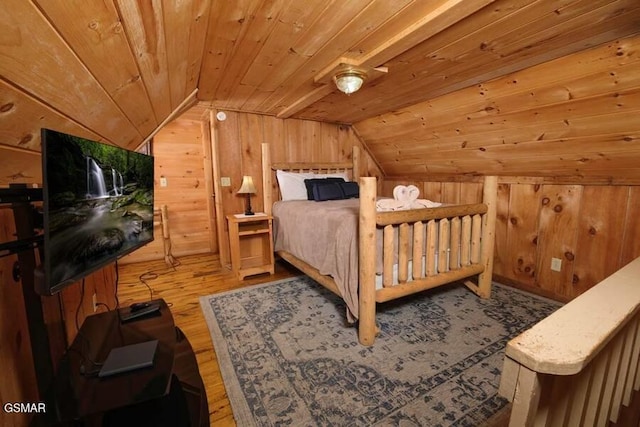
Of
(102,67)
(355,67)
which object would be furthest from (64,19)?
(355,67)

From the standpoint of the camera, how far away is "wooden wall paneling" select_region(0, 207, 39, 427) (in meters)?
0.90

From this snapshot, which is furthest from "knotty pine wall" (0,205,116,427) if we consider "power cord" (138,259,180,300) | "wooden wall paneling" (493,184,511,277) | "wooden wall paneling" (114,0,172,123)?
"wooden wall paneling" (493,184,511,277)

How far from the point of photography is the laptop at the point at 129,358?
3.08 feet

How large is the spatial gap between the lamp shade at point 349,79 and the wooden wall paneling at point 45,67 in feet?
4.58

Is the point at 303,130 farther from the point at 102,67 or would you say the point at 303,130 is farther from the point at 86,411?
the point at 86,411

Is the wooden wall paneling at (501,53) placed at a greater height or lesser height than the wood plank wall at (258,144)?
greater

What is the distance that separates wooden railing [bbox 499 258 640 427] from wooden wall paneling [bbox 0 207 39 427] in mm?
1449

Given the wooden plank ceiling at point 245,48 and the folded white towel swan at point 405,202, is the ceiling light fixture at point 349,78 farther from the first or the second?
the folded white towel swan at point 405,202

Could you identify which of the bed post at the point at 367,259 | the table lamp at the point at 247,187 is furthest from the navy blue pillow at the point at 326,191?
the bed post at the point at 367,259

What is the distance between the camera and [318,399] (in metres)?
1.38

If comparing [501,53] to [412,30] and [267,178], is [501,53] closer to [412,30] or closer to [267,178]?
[412,30]

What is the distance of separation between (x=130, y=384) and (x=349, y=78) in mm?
2004

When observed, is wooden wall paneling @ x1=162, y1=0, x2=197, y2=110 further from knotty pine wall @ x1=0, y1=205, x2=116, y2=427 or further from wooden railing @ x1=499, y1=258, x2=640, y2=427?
wooden railing @ x1=499, y1=258, x2=640, y2=427

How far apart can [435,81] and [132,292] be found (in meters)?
3.38
